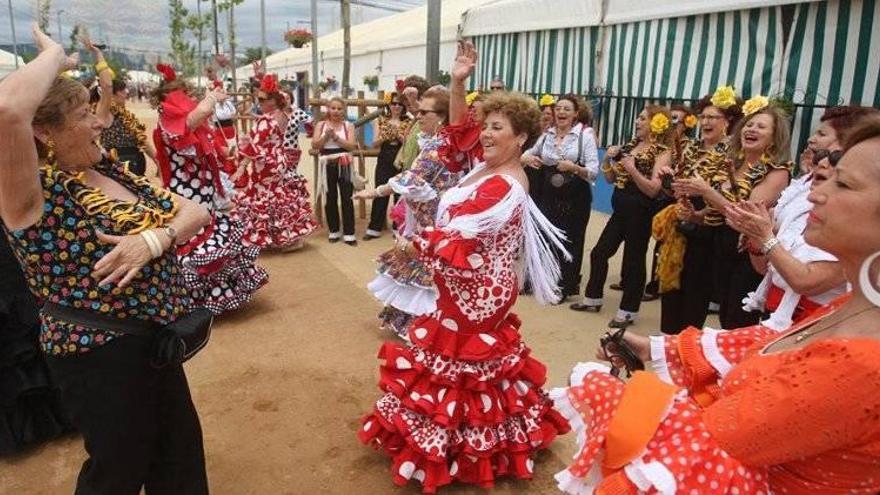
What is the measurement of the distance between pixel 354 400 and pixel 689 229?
260cm

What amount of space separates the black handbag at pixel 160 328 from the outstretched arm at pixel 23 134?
0.34 metres

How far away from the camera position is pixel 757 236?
2.43m

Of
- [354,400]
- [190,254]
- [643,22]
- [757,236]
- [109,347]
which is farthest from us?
[643,22]

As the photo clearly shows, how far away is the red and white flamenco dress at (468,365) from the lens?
2906 millimetres

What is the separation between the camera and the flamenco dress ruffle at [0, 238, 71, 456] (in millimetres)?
3158

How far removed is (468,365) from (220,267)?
10.1 feet

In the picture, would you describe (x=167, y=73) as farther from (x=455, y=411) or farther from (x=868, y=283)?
(x=868, y=283)

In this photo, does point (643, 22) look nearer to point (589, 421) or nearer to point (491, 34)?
point (491, 34)

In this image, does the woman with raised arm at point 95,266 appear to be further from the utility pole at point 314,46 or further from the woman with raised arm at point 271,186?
the utility pole at point 314,46

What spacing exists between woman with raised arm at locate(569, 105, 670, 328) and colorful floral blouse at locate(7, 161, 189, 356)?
4.05m

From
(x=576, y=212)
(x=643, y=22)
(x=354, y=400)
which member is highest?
(x=643, y=22)

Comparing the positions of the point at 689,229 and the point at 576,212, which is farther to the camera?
the point at 576,212

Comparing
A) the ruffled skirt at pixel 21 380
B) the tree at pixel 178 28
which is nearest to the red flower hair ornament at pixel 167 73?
the ruffled skirt at pixel 21 380

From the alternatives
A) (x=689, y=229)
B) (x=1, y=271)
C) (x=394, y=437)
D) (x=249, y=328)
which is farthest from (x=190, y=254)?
(x=689, y=229)
